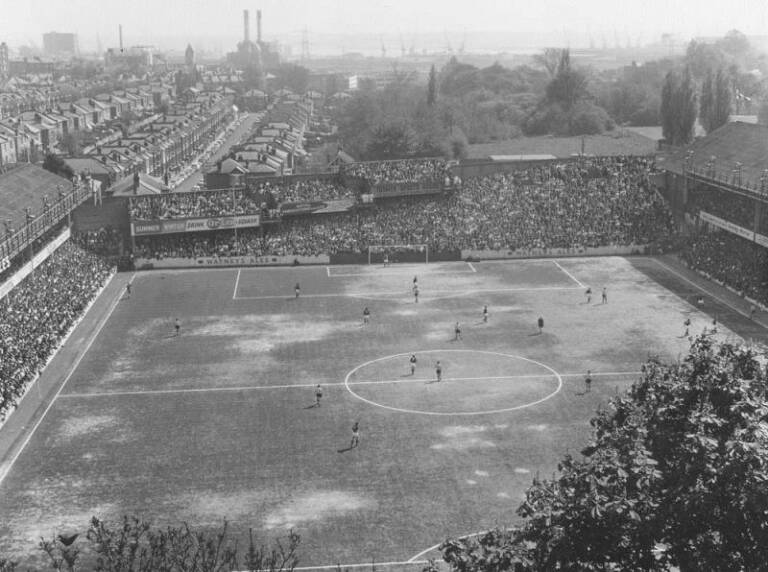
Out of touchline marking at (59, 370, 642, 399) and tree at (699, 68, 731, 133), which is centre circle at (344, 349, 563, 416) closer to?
touchline marking at (59, 370, 642, 399)

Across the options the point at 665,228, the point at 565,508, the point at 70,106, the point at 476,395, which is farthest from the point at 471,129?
the point at 565,508

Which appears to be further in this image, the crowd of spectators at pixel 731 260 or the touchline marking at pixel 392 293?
the touchline marking at pixel 392 293

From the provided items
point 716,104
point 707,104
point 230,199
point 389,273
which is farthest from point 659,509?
point 707,104

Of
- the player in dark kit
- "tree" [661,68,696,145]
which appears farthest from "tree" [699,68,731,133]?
the player in dark kit

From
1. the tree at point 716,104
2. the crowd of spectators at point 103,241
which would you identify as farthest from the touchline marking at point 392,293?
the tree at point 716,104

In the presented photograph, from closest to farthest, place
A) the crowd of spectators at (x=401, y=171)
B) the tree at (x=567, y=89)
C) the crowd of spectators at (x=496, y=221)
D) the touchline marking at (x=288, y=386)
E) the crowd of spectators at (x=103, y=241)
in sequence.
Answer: the touchline marking at (x=288, y=386) → the crowd of spectators at (x=103, y=241) → the crowd of spectators at (x=496, y=221) → the crowd of spectators at (x=401, y=171) → the tree at (x=567, y=89)

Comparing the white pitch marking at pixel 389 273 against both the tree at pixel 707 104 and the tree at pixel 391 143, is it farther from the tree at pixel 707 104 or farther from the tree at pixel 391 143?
the tree at pixel 707 104
